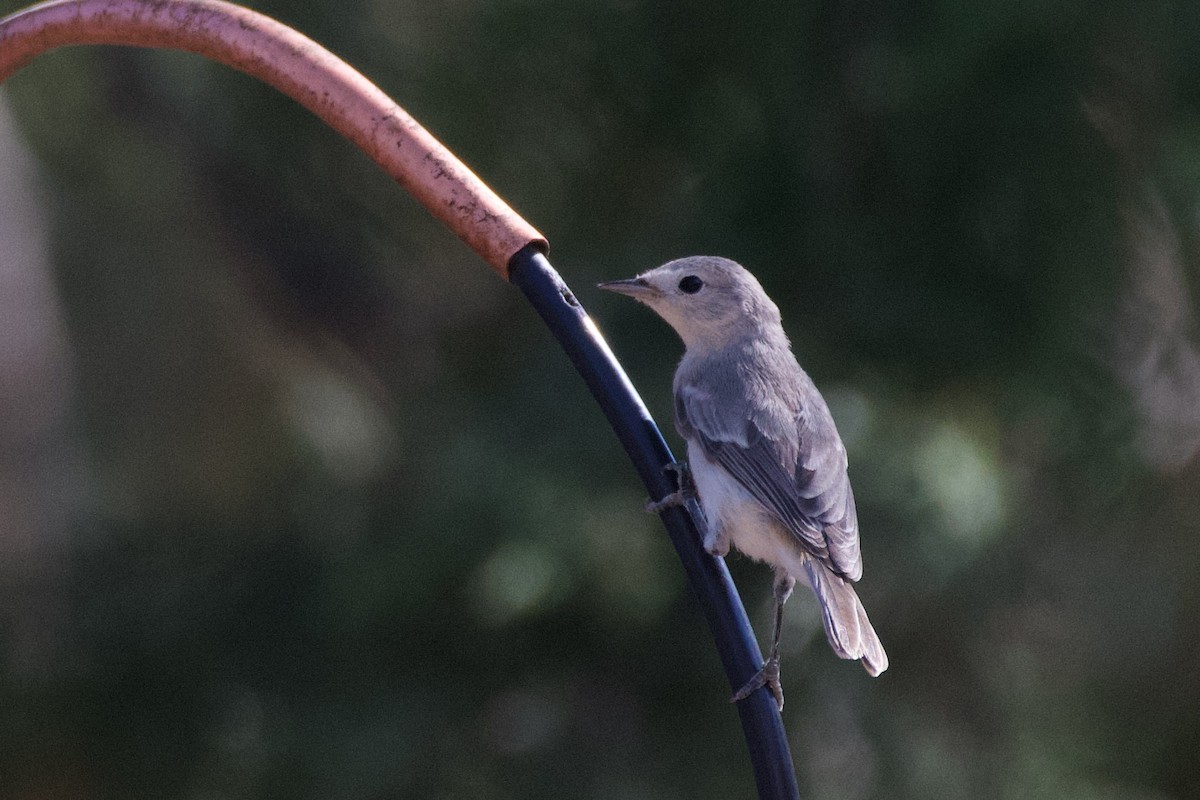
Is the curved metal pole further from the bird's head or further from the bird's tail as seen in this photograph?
the bird's head

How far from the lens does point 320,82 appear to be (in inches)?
64.4

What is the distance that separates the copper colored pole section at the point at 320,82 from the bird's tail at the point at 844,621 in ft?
2.08

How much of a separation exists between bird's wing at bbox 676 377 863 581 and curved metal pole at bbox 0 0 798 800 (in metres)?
0.35

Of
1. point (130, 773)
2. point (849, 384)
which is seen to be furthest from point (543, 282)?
point (130, 773)

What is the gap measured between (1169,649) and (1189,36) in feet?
4.64

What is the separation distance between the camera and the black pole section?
1.43 meters

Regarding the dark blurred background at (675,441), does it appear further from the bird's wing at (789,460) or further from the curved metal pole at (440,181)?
→ the curved metal pole at (440,181)

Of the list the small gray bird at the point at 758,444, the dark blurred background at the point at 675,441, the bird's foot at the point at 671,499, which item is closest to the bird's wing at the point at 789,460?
the small gray bird at the point at 758,444

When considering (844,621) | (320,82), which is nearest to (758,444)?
(844,621)

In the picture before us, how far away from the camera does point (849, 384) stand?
109 inches

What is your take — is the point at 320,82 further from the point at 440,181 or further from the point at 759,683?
the point at 759,683

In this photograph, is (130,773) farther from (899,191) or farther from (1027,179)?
(1027,179)

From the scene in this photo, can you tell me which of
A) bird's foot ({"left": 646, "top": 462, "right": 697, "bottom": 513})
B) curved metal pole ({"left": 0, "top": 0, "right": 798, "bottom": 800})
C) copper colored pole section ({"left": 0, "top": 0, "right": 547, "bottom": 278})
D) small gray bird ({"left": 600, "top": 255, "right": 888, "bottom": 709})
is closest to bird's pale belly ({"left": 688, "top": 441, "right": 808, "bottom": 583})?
small gray bird ({"left": 600, "top": 255, "right": 888, "bottom": 709})

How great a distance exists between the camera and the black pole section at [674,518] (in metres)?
1.43
